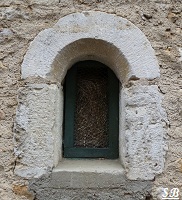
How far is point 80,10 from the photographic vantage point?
2.16 meters

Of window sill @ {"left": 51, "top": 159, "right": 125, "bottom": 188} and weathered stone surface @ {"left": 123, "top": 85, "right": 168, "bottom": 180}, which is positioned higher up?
weathered stone surface @ {"left": 123, "top": 85, "right": 168, "bottom": 180}

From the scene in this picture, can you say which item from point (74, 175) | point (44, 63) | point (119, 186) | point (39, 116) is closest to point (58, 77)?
point (44, 63)

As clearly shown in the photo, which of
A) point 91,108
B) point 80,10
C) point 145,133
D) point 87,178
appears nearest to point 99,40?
point 80,10

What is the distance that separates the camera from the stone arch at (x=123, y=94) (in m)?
2.01

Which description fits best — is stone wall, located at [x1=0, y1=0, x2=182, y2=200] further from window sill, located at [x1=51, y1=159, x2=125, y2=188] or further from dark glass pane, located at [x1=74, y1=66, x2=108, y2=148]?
dark glass pane, located at [x1=74, y1=66, x2=108, y2=148]

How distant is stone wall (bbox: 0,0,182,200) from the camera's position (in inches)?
79.7

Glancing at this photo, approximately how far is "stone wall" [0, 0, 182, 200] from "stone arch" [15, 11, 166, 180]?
2.2 inches

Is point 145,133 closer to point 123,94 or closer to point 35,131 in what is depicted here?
point 123,94

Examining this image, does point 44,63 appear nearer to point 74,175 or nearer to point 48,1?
point 48,1

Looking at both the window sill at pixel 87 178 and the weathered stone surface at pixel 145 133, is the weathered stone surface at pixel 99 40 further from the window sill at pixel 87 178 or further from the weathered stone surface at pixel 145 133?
the window sill at pixel 87 178

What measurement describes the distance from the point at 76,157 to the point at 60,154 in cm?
14

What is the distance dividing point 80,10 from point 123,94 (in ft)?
2.26

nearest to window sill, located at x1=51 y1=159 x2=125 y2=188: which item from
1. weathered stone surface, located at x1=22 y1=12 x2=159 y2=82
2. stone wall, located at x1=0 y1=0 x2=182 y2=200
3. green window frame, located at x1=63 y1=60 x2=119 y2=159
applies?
stone wall, located at x1=0 y1=0 x2=182 y2=200

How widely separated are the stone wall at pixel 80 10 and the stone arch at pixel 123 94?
Result: 0.06 metres
